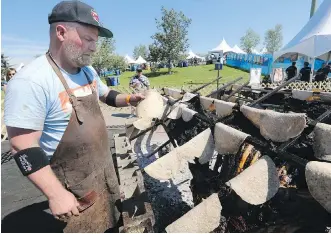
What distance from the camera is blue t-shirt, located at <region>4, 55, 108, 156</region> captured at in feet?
5.57

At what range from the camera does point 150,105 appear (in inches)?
139

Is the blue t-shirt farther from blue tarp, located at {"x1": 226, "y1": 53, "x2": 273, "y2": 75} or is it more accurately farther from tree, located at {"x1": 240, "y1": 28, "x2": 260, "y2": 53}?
tree, located at {"x1": 240, "y1": 28, "x2": 260, "y2": 53}

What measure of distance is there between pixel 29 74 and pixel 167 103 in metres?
3.36

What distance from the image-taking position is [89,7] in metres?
2.06

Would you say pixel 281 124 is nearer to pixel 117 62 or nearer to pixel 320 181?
pixel 320 181

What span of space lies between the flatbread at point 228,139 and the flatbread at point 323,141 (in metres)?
0.52

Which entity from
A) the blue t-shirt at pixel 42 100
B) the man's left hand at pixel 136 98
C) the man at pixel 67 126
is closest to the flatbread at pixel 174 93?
the man's left hand at pixel 136 98

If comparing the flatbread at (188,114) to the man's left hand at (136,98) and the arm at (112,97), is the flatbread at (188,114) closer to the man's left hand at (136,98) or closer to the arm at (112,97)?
the man's left hand at (136,98)

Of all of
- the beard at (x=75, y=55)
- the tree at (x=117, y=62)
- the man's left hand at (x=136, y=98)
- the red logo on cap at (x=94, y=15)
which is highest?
the red logo on cap at (x=94, y=15)

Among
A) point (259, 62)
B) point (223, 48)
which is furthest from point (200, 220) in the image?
point (223, 48)

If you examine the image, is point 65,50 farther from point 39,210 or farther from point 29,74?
point 39,210

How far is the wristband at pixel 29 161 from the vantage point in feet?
5.43

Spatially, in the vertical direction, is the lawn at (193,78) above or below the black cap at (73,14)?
below

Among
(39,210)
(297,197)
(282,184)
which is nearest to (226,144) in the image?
(297,197)
